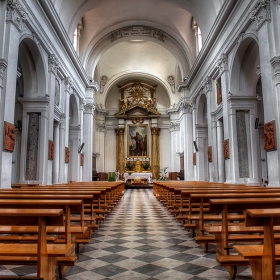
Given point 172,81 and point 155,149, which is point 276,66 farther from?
point 155,149

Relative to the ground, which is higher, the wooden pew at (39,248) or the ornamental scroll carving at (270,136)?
the ornamental scroll carving at (270,136)

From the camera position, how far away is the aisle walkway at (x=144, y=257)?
272 cm

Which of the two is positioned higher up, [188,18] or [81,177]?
[188,18]

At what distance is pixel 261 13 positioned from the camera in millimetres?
7020

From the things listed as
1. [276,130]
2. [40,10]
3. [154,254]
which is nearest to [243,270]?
[154,254]

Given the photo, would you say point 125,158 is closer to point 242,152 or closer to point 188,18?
point 188,18

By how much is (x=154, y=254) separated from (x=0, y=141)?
4.47 metres

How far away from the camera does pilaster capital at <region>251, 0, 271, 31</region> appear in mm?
6773

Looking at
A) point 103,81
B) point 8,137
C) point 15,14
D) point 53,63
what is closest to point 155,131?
point 103,81

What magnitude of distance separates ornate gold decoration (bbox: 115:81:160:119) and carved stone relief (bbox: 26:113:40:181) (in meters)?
14.2

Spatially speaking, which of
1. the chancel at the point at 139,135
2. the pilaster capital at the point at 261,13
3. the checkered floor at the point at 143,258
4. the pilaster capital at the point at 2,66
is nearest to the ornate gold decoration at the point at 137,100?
the chancel at the point at 139,135

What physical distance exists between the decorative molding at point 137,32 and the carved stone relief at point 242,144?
8.91 m

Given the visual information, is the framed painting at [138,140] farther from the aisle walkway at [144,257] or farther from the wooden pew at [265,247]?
the wooden pew at [265,247]

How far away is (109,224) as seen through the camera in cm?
552
